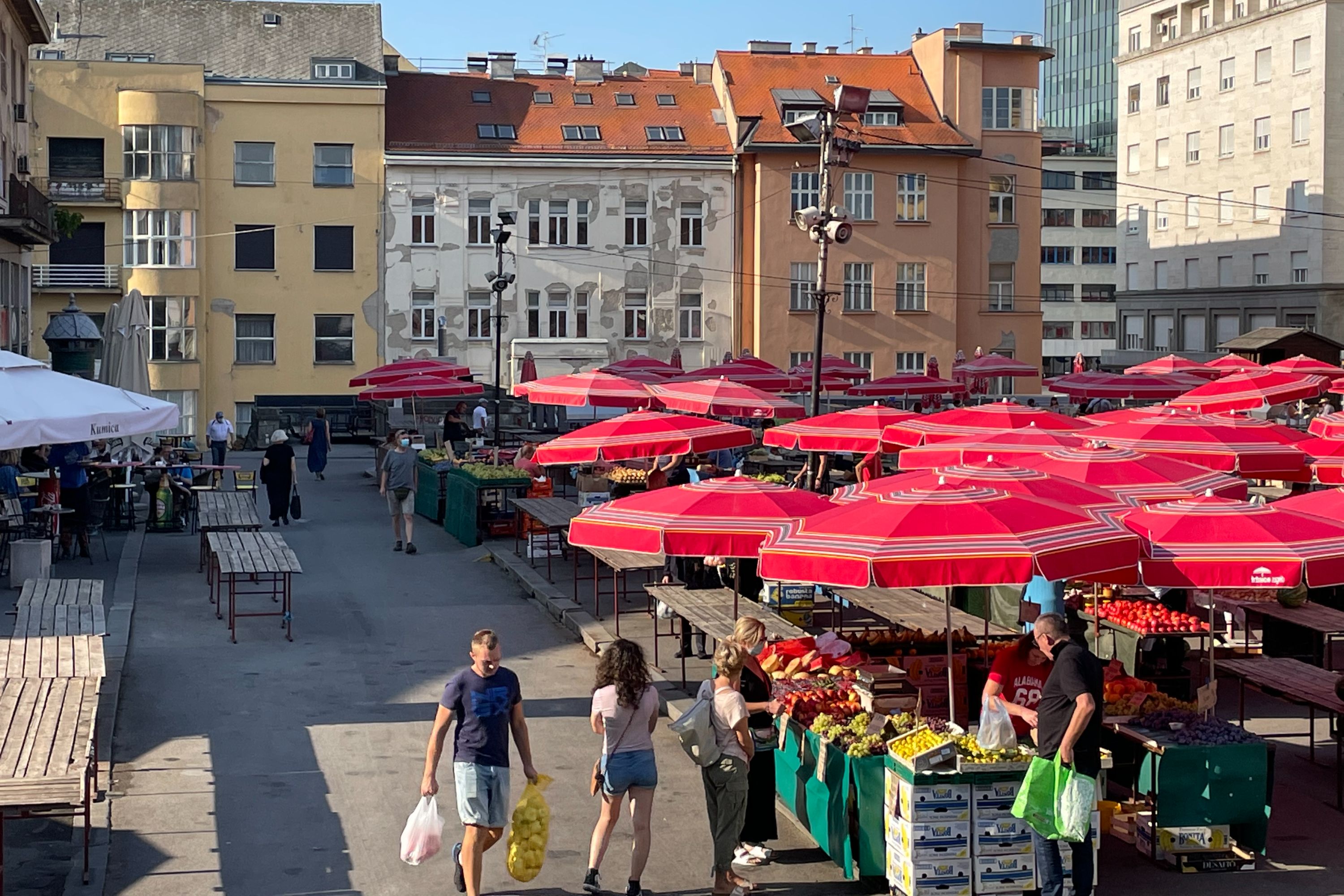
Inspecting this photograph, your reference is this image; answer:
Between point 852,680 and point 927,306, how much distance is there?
4639cm

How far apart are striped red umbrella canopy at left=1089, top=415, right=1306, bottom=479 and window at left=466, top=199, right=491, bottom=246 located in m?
38.0

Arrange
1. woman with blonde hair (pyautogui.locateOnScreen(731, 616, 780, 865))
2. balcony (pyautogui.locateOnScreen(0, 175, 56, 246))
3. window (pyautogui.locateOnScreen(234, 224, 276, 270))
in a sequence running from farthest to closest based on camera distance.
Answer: window (pyautogui.locateOnScreen(234, 224, 276, 270))
balcony (pyautogui.locateOnScreen(0, 175, 56, 246))
woman with blonde hair (pyautogui.locateOnScreen(731, 616, 780, 865))

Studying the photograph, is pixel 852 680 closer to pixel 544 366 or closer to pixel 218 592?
pixel 218 592

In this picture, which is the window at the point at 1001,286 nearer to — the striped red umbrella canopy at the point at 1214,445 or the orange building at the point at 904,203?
the orange building at the point at 904,203

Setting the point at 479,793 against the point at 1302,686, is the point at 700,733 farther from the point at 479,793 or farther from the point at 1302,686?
the point at 1302,686

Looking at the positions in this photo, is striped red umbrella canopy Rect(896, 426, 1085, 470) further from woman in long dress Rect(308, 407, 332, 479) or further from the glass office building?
the glass office building

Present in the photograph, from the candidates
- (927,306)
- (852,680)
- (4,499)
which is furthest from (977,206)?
(852,680)

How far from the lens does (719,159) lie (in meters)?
54.8

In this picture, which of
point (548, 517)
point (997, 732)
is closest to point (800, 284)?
point (548, 517)

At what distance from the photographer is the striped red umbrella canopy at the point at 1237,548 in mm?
9875

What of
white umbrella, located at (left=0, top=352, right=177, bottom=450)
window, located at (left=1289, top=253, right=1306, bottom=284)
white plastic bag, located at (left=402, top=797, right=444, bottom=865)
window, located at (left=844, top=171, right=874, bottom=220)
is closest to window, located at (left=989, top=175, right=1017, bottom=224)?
window, located at (left=844, top=171, right=874, bottom=220)

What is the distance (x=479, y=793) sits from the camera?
8.84 meters

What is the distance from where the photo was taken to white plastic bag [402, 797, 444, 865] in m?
8.80

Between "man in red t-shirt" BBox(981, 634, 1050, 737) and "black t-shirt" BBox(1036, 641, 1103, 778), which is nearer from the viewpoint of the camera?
"black t-shirt" BBox(1036, 641, 1103, 778)
